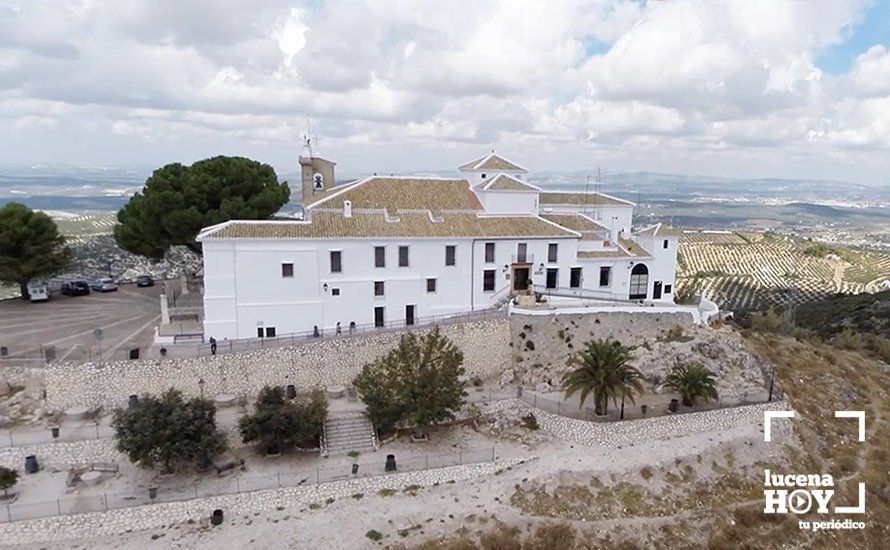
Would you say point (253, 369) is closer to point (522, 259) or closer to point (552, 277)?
point (522, 259)

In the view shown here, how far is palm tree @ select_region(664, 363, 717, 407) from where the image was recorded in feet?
83.1

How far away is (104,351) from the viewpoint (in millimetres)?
25156

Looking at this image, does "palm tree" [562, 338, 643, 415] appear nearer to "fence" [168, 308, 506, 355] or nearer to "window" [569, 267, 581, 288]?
"fence" [168, 308, 506, 355]

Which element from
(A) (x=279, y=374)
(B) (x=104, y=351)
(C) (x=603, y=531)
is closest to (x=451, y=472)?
(C) (x=603, y=531)

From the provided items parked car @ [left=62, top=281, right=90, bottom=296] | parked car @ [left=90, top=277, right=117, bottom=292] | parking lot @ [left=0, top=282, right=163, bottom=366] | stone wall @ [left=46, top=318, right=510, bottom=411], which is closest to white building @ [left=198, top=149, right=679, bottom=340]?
stone wall @ [left=46, top=318, right=510, bottom=411]

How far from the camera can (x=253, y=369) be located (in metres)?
25.2

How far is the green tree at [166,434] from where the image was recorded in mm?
19188

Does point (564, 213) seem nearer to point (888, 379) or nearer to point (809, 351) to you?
point (809, 351)

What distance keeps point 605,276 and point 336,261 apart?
17179 millimetres

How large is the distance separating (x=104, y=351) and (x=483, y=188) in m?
22.5

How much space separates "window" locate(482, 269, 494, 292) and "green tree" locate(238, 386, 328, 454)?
13.0m

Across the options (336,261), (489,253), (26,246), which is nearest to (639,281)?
(489,253)

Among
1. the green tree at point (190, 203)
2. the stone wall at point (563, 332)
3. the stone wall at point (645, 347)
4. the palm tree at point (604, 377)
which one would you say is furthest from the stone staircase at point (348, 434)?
the green tree at point (190, 203)

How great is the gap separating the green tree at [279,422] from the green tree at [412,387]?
227 cm
